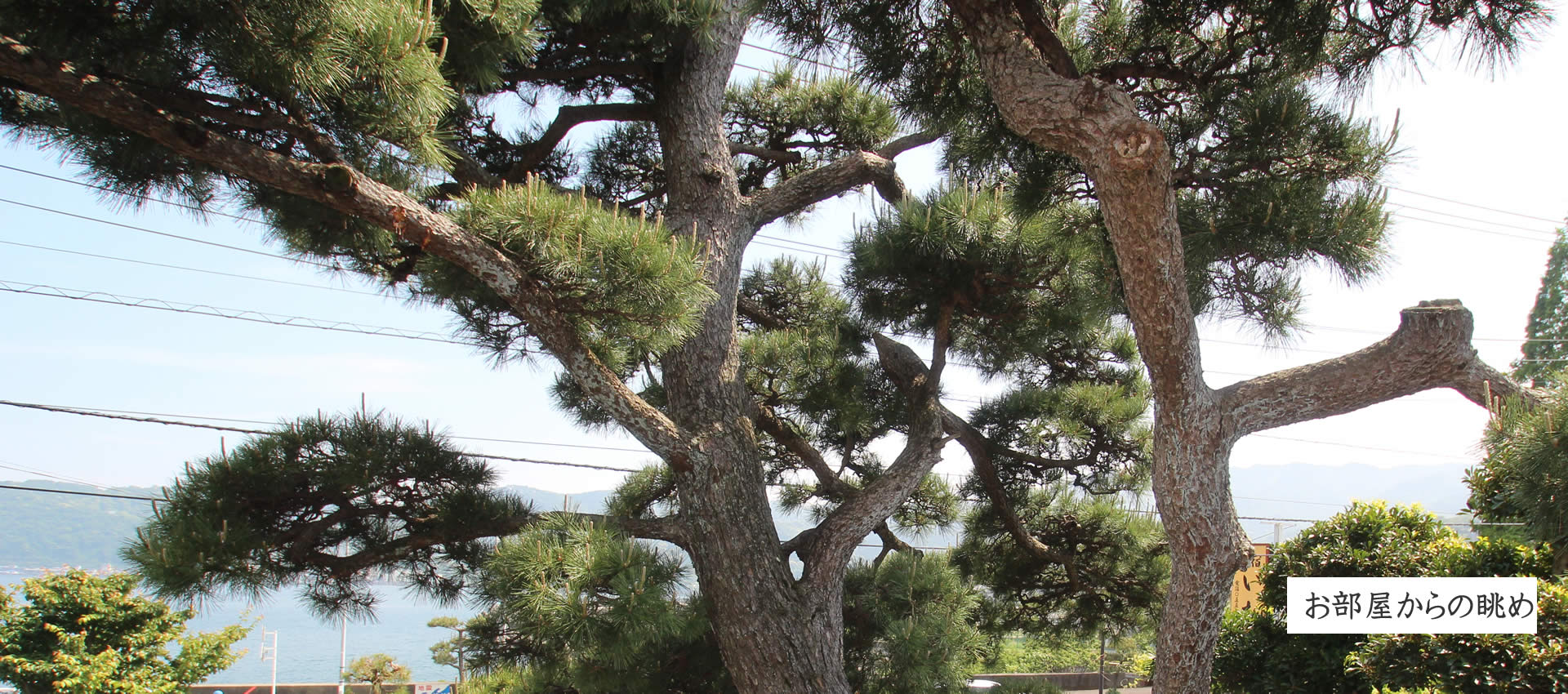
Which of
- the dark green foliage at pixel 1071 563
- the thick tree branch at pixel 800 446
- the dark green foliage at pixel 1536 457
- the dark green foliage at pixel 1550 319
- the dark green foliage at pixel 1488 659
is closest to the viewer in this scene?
the dark green foliage at pixel 1536 457

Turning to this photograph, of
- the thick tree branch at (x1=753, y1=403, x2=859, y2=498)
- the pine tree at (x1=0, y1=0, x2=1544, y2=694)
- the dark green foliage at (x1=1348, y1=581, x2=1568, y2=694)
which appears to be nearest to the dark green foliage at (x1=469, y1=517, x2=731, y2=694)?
the pine tree at (x1=0, y1=0, x2=1544, y2=694)

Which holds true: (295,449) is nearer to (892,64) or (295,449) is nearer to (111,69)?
(111,69)

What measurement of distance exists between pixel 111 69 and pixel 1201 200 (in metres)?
2.37

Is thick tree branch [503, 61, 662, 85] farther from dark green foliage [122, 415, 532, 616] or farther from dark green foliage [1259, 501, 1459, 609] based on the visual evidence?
dark green foliage [1259, 501, 1459, 609]

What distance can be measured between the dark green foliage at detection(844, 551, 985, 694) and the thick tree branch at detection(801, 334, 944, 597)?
0.26 meters

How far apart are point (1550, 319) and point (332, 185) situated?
42.4 feet

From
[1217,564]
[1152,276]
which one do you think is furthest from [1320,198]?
[1217,564]

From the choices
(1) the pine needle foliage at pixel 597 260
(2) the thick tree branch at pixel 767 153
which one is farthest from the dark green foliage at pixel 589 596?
(2) the thick tree branch at pixel 767 153

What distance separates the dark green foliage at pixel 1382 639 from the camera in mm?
1940

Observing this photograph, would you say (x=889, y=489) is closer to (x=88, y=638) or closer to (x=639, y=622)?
(x=639, y=622)

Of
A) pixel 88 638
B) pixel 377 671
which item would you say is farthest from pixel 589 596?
pixel 377 671

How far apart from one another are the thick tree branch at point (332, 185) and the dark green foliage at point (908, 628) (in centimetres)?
117

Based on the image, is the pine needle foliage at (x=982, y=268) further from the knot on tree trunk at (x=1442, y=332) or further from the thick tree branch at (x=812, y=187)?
the knot on tree trunk at (x=1442, y=332)

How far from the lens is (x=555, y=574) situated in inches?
77.7
